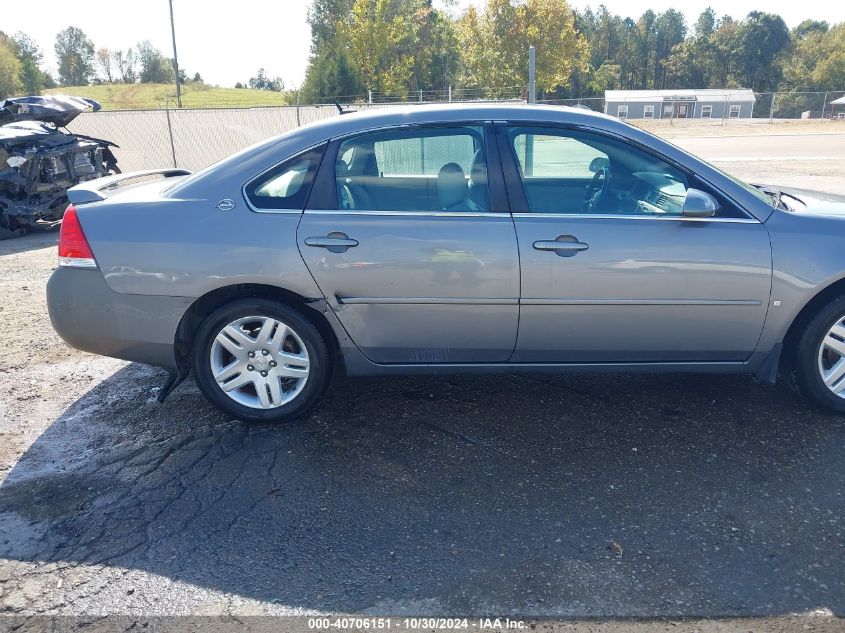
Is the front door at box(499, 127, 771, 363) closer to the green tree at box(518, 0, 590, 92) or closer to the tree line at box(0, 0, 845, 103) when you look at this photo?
the tree line at box(0, 0, 845, 103)

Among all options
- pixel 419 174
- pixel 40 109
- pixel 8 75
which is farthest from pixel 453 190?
pixel 8 75

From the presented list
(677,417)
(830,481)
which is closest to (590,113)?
(677,417)

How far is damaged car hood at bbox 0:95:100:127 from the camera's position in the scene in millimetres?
10555

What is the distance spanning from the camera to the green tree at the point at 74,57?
3238 inches

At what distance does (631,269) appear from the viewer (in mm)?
3510

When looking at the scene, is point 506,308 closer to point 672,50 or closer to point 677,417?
point 677,417

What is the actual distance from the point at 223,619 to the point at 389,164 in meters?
2.48

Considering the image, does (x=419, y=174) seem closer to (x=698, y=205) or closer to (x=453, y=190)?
(x=453, y=190)

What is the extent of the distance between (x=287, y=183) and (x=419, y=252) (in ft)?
2.69

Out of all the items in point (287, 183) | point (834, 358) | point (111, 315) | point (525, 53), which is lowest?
point (834, 358)

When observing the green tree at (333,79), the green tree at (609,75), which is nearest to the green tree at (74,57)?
the green tree at (333,79)

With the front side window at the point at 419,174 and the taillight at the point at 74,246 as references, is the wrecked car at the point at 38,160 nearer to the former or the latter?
the taillight at the point at 74,246

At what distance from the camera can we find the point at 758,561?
2656 millimetres

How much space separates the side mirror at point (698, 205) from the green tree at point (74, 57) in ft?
299
